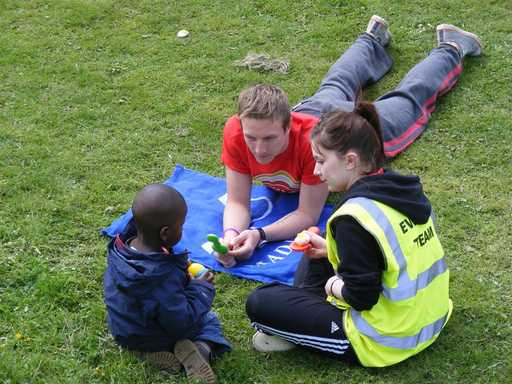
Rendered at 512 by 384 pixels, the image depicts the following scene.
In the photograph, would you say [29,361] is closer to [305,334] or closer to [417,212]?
[305,334]

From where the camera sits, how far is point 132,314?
11.3 ft

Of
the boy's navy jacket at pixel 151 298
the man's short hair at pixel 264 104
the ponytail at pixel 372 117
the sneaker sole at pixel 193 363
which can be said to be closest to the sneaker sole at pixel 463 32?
the man's short hair at pixel 264 104

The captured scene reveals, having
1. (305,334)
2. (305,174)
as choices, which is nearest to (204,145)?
(305,174)

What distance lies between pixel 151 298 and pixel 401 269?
1.18 metres

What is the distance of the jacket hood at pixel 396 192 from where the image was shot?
325 cm

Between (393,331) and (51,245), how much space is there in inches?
92.4

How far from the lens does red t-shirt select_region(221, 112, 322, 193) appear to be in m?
4.52

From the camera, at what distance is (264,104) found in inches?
161

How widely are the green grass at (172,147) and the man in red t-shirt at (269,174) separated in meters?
0.43

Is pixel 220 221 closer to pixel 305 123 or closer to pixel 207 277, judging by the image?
pixel 305 123

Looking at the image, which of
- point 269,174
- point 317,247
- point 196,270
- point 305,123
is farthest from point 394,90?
point 196,270

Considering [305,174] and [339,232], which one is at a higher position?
[339,232]

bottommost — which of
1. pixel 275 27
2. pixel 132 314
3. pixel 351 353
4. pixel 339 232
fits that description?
pixel 275 27

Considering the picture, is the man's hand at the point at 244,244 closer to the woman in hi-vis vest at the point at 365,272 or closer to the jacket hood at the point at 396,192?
the woman in hi-vis vest at the point at 365,272
